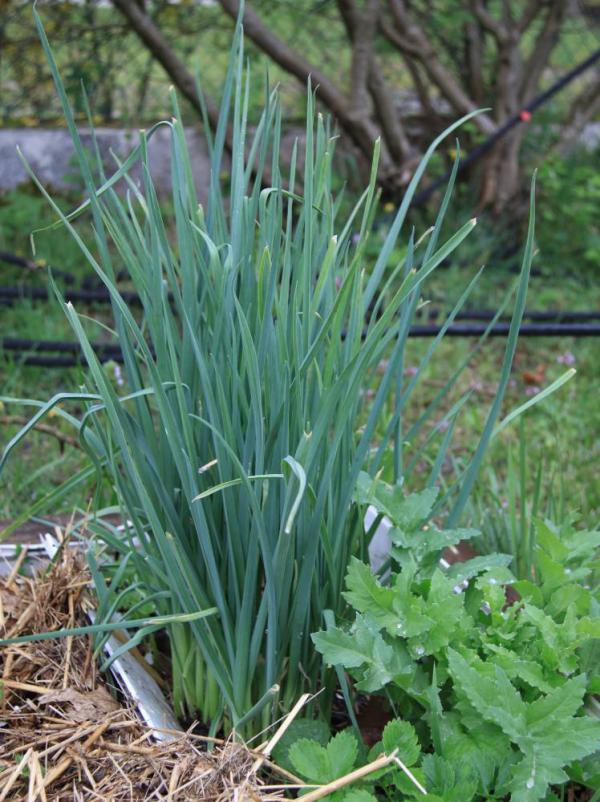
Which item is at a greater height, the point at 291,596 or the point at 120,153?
the point at 291,596

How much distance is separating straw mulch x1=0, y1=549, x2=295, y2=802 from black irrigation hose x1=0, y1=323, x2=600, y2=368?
1.25 m

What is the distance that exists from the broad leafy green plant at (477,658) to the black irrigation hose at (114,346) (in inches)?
51.3

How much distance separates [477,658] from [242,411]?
389mm

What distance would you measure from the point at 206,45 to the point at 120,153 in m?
0.93

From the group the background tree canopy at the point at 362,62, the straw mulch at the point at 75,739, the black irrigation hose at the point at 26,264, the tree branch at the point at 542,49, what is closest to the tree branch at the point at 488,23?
the background tree canopy at the point at 362,62

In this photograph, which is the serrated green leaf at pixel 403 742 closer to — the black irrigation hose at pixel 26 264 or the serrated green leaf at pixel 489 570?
the serrated green leaf at pixel 489 570

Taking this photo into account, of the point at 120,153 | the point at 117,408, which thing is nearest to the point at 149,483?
the point at 117,408

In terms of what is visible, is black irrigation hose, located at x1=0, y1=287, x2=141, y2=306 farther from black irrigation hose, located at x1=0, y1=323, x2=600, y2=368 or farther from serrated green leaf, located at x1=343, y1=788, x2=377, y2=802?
serrated green leaf, located at x1=343, y1=788, x2=377, y2=802

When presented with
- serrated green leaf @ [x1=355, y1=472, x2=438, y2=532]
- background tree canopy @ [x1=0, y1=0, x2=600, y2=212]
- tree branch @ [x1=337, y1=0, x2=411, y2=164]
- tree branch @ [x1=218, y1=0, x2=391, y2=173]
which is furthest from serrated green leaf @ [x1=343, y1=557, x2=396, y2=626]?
tree branch @ [x1=337, y1=0, x2=411, y2=164]

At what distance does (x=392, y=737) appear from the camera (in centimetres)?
93

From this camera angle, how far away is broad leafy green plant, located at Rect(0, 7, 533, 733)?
991 mm

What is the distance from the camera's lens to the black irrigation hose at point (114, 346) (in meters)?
2.47

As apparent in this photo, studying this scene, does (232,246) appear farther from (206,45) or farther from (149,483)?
(206,45)

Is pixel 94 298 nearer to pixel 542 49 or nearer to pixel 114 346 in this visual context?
pixel 114 346
